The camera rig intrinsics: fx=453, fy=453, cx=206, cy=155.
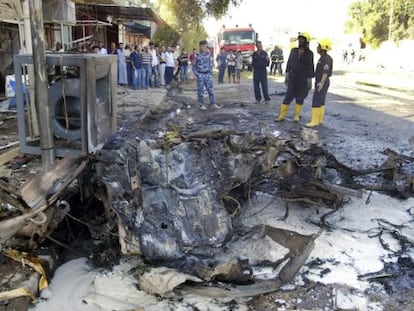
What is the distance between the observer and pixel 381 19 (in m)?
48.2

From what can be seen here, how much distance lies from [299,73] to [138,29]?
69.0ft

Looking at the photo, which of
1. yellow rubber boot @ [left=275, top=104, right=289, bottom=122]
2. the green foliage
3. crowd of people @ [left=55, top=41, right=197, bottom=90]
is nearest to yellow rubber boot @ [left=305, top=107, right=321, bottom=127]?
yellow rubber boot @ [left=275, top=104, right=289, bottom=122]

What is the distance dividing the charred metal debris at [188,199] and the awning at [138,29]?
2270 centimetres

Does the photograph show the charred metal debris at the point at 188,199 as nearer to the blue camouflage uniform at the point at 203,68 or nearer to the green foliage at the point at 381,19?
the blue camouflage uniform at the point at 203,68

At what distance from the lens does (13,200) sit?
3252 mm

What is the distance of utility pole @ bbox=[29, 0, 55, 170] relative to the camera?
434 centimetres

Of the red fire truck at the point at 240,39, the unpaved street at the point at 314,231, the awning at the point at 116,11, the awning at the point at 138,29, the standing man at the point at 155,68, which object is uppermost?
the awning at the point at 116,11

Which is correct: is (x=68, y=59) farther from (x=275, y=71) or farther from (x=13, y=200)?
(x=275, y=71)

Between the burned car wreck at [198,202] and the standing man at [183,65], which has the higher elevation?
the standing man at [183,65]

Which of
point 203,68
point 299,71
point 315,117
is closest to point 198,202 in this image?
point 315,117

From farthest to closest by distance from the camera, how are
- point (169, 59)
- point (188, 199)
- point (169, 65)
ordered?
1. point (169, 65)
2. point (169, 59)
3. point (188, 199)

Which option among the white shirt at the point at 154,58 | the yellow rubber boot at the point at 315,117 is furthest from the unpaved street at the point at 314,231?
the white shirt at the point at 154,58

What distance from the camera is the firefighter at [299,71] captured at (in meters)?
9.30

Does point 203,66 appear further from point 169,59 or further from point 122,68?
point 169,59
